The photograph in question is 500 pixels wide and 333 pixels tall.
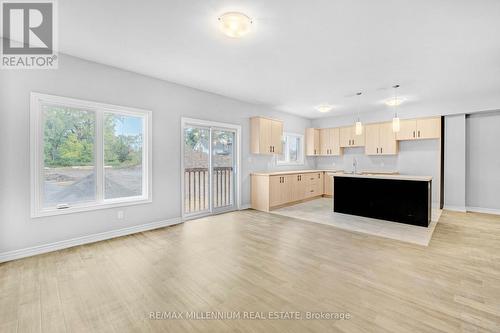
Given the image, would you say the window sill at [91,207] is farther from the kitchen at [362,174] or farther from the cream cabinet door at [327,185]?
the cream cabinet door at [327,185]

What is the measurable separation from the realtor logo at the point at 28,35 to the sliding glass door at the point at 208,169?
231cm

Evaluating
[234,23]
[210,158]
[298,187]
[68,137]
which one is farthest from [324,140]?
[68,137]

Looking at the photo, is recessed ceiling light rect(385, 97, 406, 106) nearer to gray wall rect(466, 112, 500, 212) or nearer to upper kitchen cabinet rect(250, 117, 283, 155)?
gray wall rect(466, 112, 500, 212)

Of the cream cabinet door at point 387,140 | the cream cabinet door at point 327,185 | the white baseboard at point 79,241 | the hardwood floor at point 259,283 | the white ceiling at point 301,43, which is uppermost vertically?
the white ceiling at point 301,43

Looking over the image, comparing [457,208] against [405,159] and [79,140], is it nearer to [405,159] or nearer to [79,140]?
[405,159]

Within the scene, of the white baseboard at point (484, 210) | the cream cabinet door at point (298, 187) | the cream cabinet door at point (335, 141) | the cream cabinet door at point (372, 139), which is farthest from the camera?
the cream cabinet door at point (335, 141)

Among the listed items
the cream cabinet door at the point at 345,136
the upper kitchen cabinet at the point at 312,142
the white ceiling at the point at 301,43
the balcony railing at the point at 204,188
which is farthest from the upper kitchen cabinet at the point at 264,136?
the cream cabinet door at the point at 345,136

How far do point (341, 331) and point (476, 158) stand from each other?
6409mm

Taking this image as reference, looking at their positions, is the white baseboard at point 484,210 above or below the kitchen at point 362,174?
below

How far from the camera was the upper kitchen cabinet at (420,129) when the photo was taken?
595 centimetres

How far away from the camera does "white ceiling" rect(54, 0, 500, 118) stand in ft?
7.68

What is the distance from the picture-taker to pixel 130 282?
2430 mm

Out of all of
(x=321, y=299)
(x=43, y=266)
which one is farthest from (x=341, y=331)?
(x=43, y=266)

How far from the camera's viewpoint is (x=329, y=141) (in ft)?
26.7
